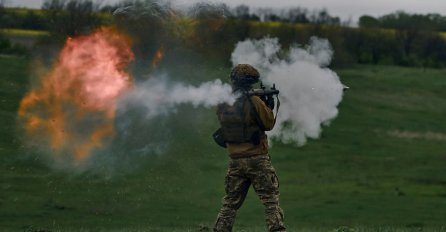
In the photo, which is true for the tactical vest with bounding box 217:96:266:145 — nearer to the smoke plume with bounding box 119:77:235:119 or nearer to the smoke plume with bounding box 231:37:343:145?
the smoke plume with bounding box 119:77:235:119

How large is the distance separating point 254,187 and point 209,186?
18565 mm

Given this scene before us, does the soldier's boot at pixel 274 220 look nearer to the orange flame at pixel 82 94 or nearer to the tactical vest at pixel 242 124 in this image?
the tactical vest at pixel 242 124

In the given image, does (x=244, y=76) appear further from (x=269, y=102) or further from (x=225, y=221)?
(x=225, y=221)

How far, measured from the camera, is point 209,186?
31.1 m

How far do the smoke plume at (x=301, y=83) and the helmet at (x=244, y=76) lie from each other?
2.33 m

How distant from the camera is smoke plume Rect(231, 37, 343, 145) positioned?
1492 centimetres

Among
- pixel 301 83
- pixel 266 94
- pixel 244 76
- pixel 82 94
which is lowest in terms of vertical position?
pixel 82 94

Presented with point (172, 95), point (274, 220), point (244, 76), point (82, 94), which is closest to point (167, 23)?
point (82, 94)

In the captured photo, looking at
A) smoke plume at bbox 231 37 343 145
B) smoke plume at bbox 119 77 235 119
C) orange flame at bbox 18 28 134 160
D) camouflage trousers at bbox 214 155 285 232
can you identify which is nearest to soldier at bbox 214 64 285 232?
camouflage trousers at bbox 214 155 285 232

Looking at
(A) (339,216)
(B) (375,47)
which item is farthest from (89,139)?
(B) (375,47)

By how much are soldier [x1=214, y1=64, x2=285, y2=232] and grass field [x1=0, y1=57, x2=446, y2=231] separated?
211 inches

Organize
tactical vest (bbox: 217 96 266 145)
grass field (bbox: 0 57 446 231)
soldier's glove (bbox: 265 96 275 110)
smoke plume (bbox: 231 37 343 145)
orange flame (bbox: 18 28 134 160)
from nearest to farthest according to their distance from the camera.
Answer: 1. tactical vest (bbox: 217 96 266 145)
2. soldier's glove (bbox: 265 96 275 110)
3. smoke plume (bbox: 231 37 343 145)
4. orange flame (bbox: 18 28 134 160)
5. grass field (bbox: 0 57 446 231)

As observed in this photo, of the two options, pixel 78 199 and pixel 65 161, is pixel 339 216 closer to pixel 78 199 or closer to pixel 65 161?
pixel 78 199

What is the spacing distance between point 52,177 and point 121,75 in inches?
549
